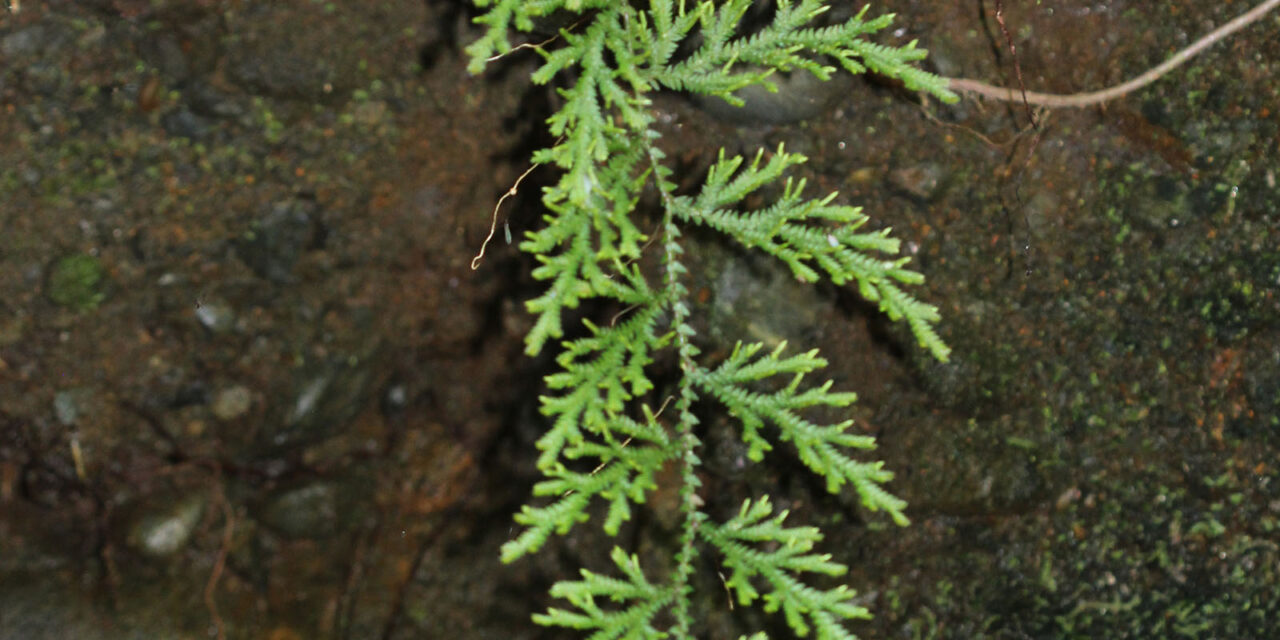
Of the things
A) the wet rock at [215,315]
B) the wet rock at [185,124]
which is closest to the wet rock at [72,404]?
the wet rock at [215,315]

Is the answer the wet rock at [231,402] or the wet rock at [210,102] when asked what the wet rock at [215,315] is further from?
the wet rock at [210,102]

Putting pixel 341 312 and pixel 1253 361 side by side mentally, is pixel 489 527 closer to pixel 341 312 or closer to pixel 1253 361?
pixel 341 312

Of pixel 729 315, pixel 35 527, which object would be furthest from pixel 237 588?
pixel 729 315

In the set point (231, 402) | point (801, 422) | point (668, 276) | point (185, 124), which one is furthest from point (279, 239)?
point (801, 422)

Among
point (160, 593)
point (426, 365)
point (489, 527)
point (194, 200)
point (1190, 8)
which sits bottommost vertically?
point (160, 593)

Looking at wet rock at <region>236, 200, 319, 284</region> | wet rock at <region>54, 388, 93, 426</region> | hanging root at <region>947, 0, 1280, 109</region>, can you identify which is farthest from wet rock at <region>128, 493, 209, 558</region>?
hanging root at <region>947, 0, 1280, 109</region>

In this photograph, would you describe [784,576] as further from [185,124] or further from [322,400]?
[185,124]
